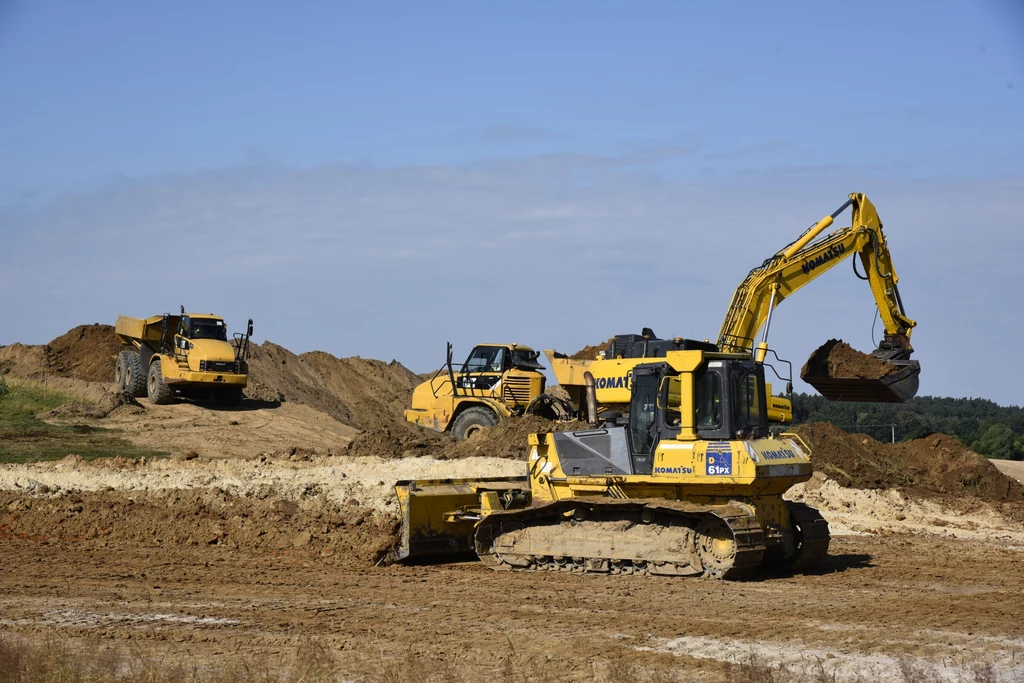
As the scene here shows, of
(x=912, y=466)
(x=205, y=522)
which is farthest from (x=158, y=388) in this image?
(x=912, y=466)

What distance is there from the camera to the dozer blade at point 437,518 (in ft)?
44.5

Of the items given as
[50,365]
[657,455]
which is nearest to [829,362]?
[657,455]

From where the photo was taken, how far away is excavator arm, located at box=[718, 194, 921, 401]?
22.3 m

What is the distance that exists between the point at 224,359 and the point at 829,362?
54.1 feet

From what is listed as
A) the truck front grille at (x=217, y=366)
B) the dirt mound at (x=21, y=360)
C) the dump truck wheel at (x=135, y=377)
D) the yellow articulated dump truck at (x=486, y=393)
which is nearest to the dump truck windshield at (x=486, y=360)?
the yellow articulated dump truck at (x=486, y=393)

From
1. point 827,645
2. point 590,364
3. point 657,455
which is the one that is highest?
point 590,364

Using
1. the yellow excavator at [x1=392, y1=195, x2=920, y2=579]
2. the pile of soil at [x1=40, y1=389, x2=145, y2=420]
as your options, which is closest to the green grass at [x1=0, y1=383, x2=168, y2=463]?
the pile of soil at [x1=40, y1=389, x2=145, y2=420]

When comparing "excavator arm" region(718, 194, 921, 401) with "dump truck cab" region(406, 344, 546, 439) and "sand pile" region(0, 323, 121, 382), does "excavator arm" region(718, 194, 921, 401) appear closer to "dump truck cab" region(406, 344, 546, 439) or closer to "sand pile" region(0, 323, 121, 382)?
"dump truck cab" region(406, 344, 546, 439)

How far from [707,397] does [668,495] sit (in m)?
1.23

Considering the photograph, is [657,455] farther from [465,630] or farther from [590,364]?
[590,364]

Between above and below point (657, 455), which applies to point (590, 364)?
above

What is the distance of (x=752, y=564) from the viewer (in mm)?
11781

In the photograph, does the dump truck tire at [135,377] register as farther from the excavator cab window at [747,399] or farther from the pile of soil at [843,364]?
the excavator cab window at [747,399]

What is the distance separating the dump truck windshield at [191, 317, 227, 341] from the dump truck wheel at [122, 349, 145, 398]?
2.39m
